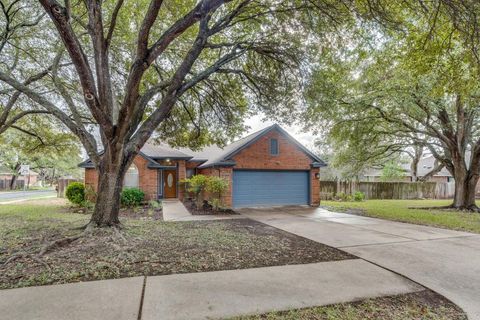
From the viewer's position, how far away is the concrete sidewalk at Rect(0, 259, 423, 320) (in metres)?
3.01

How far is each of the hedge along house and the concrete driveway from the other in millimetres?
4215

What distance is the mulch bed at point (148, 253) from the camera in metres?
4.19

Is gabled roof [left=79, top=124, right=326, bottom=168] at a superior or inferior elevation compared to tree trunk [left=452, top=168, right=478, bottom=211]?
superior

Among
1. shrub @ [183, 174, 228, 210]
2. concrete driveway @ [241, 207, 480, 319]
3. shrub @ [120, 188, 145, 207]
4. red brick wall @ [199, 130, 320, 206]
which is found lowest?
concrete driveway @ [241, 207, 480, 319]

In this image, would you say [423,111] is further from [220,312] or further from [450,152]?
[220,312]

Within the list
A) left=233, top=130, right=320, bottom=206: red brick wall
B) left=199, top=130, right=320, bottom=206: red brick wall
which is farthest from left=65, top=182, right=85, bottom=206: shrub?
left=233, top=130, right=320, bottom=206: red brick wall

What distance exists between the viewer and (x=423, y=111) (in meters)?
12.4

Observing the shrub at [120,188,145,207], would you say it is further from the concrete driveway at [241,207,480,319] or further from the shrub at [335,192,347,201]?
the shrub at [335,192,347,201]

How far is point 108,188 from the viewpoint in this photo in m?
6.60

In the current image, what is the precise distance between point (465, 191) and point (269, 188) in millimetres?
10177

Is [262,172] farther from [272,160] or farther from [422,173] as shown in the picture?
[422,173]

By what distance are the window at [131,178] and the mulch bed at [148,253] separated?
780 cm

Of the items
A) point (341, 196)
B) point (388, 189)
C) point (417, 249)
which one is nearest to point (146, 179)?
point (417, 249)

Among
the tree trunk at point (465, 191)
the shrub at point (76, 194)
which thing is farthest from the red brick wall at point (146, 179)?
the tree trunk at point (465, 191)
